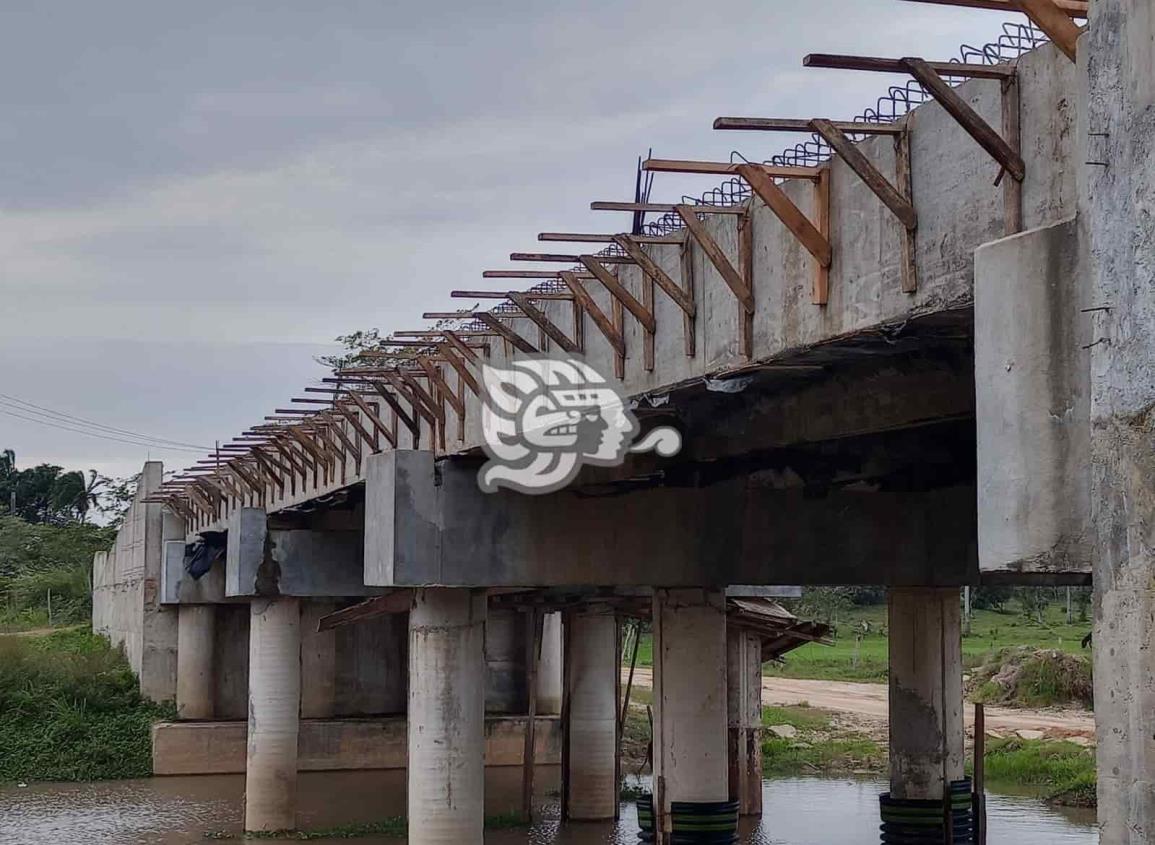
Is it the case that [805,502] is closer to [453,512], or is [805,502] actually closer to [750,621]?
[453,512]

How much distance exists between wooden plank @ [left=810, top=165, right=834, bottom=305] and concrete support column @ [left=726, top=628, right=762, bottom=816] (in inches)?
699

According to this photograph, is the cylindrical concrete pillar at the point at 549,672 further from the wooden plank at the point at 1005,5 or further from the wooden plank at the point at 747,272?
the wooden plank at the point at 1005,5

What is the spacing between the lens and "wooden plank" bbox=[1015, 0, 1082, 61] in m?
6.67

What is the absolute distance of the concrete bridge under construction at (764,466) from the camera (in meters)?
6.14

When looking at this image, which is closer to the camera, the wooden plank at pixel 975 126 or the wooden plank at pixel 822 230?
the wooden plank at pixel 975 126

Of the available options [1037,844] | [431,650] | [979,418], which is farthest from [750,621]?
[979,418]

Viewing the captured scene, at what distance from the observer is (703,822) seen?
57.7 feet

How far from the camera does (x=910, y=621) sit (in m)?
21.9

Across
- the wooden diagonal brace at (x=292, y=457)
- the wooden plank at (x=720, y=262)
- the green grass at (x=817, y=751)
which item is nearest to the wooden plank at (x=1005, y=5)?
the wooden plank at (x=720, y=262)

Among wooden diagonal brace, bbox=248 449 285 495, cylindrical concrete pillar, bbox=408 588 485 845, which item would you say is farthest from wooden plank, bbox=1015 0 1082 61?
wooden diagonal brace, bbox=248 449 285 495

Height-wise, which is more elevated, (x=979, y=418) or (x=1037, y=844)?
(x=979, y=418)

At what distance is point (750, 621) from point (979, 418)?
61.4 ft

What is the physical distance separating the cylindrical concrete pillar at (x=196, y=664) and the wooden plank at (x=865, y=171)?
33.3 metres

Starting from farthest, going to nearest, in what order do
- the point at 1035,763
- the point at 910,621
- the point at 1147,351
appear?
the point at 1035,763 → the point at 910,621 → the point at 1147,351
